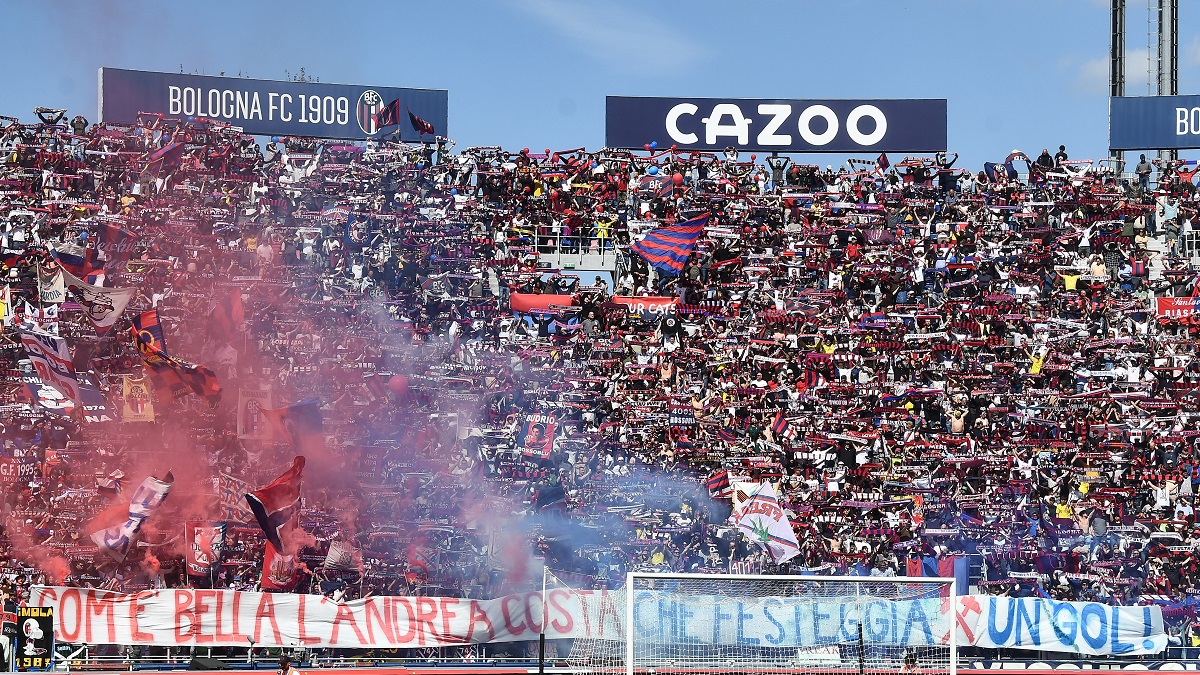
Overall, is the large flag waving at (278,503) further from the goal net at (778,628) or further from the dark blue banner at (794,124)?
the dark blue banner at (794,124)

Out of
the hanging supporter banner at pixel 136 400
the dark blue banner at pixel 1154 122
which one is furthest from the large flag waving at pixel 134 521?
the dark blue banner at pixel 1154 122

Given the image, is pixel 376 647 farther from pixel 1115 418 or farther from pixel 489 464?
pixel 1115 418

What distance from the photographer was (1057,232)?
77.6ft

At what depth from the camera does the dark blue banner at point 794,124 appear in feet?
85.1

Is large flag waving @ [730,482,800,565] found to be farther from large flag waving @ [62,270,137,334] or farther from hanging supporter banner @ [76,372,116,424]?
large flag waving @ [62,270,137,334]

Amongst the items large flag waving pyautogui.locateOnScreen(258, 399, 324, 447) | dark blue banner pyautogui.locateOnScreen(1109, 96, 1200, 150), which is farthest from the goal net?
dark blue banner pyautogui.locateOnScreen(1109, 96, 1200, 150)

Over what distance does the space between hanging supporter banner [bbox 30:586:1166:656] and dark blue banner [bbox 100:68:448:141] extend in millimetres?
11051

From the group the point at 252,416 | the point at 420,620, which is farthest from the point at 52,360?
the point at 420,620

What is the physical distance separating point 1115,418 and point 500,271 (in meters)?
10.7

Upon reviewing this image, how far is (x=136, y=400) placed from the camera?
19.7 m

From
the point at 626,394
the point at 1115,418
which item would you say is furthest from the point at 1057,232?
the point at 626,394

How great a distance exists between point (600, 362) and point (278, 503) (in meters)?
6.12

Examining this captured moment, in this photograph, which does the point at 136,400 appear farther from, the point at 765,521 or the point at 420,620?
the point at 765,521

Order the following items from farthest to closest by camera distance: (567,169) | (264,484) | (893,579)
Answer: (567,169) < (264,484) < (893,579)
